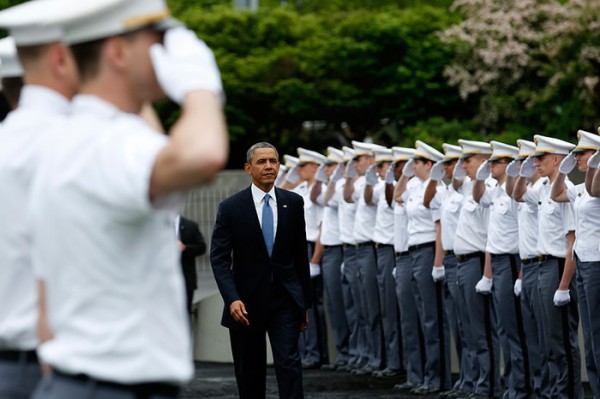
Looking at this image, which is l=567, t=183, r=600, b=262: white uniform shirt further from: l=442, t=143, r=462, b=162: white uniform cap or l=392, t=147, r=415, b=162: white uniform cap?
l=392, t=147, r=415, b=162: white uniform cap

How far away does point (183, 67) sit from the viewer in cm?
365

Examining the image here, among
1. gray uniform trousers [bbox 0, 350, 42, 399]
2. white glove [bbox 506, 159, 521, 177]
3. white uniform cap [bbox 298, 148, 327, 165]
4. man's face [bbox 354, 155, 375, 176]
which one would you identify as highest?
gray uniform trousers [bbox 0, 350, 42, 399]

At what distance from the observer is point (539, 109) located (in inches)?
1340

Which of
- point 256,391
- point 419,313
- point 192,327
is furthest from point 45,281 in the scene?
point 192,327

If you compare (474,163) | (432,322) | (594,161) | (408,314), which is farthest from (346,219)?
(594,161)

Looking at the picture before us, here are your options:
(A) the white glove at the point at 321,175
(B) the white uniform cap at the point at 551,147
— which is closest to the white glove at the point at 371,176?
(A) the white glove at the point at 321,175

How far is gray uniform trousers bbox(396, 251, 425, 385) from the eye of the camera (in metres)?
15.4

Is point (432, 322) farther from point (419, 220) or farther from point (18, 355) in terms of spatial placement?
point (18, 355)

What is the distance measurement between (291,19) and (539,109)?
10.5 meters

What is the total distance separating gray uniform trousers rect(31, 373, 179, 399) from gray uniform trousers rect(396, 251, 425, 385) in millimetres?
11645

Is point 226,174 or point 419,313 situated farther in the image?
point 226,174

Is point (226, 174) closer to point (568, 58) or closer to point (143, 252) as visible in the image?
point (568, 58)

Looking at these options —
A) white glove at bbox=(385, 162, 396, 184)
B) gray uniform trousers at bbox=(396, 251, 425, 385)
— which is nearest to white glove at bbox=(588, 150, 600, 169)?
gray uniform trousers at bbox=(396, 251, 425, 385)

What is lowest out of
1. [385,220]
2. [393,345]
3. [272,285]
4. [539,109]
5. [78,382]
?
[539,109]
